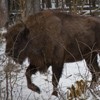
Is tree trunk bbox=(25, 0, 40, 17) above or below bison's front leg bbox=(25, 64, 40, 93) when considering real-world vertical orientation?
above

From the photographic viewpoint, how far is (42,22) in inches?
311

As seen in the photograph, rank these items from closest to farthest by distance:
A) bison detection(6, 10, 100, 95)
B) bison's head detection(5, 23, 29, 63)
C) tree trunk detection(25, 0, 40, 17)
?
bison's head detection(5, 23, 29, 63), bison detection(6, 10, 100, 95), tree trunk detection(25, 0, 40, 17)

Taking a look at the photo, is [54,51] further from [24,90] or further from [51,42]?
[24,90]

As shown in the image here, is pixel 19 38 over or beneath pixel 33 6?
over

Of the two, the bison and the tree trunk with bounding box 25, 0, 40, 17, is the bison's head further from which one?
the tree trunk with bounding box 25, 0, 40, 17

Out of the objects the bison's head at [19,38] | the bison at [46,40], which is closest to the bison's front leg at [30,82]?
the bison at [46,40]

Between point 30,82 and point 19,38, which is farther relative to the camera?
point 30,82

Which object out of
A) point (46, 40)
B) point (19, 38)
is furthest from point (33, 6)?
point (19, 38)

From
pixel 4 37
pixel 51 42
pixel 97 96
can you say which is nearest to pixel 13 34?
pixel 4 37

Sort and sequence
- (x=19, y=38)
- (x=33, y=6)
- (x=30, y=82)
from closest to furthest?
1. (x=19, y=38)
2. (x=30, y=82)
3. (x=33, y=6)

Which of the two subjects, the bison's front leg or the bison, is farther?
the bison

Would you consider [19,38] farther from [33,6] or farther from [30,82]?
[33,6]

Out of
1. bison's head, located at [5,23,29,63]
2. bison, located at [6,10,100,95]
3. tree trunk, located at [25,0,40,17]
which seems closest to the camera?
bison's head, located at [5,23,29,63]

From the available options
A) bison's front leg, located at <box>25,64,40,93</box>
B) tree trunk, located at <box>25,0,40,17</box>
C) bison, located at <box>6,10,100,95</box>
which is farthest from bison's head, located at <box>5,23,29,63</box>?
tree trunk, located at <box>25,0,40,17</box>
